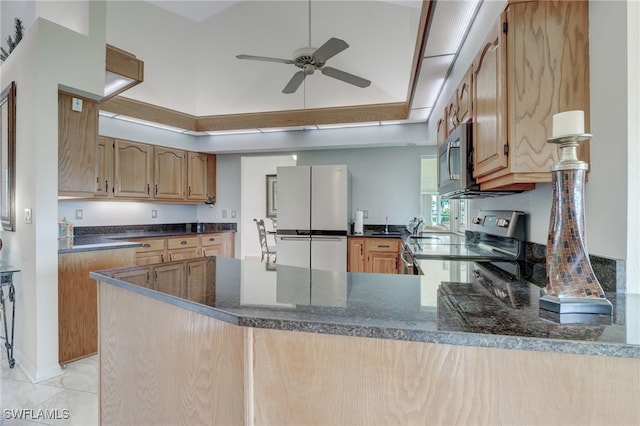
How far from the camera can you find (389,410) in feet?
2.30

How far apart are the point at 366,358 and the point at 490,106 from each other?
1322 mm

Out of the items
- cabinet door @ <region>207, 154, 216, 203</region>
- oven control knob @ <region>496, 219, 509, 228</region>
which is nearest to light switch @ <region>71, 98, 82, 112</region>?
cabinet door @ <region>207, 154, 216, 203</region>

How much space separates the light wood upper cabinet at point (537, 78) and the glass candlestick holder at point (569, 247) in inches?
19.5

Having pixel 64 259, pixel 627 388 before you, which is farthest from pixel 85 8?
pixel 627 388

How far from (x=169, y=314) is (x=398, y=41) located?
12.2 feet

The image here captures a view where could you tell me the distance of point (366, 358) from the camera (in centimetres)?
71

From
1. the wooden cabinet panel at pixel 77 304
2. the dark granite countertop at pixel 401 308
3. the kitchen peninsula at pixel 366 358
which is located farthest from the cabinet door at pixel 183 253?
the kitchen peninsula at pixel 366 358

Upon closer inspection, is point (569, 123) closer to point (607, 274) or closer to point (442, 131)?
point (607, 274)

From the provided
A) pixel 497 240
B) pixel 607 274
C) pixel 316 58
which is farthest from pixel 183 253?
pixel 607 274

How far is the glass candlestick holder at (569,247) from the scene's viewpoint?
2.61 feet

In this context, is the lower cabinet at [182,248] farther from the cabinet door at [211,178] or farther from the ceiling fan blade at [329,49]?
the ceiling fan blade at [329,49]

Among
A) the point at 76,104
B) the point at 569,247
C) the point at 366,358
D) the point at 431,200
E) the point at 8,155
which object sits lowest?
the point at 366,358

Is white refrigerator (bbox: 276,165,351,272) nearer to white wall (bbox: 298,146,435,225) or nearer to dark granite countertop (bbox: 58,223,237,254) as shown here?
white wall (bbox: 298,146,435,225)

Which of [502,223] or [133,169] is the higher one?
[133,169]
